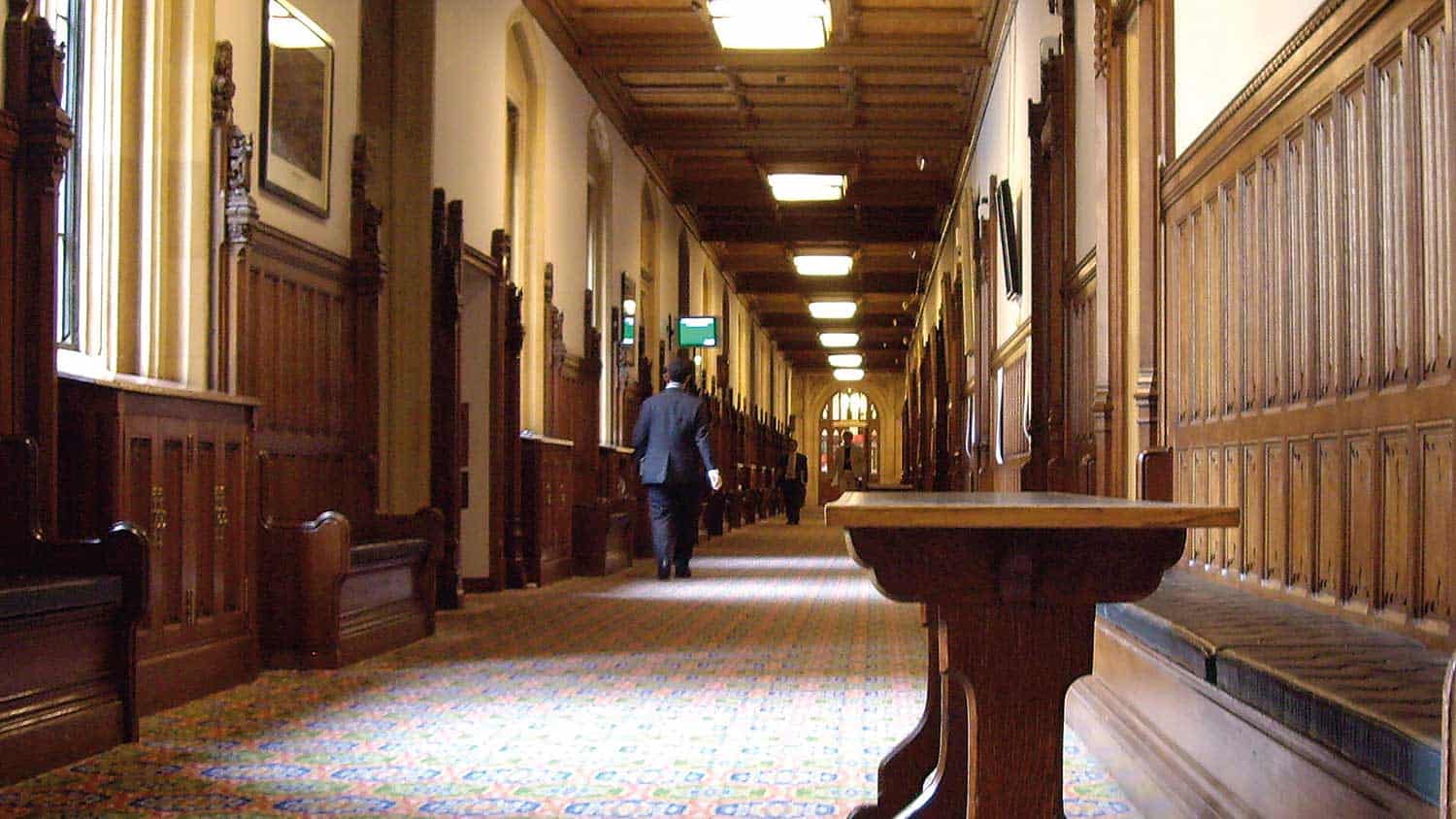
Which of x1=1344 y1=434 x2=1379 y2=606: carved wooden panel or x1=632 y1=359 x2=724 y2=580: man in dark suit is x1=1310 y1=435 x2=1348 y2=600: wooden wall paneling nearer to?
x1=1344 y1=434 x2=1379 y2=606: carved wooden panel

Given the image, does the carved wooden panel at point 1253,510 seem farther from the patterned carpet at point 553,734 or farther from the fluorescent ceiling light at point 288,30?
the fluorescent ceiling light at point 288,30

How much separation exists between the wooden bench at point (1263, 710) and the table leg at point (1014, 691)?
0.37 metres

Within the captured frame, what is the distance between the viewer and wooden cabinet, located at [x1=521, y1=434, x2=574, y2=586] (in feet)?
34.1

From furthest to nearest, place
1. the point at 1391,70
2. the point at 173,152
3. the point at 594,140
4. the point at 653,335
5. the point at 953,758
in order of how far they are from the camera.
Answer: the point at 653,335 → the point at 594,140 → the point at 173,152 → the point at 1391,70 → the point at 953,758

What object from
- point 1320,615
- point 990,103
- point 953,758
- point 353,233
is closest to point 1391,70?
point 1320,615

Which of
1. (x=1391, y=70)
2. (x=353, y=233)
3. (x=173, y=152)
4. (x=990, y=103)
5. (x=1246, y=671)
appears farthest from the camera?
(x=990, y=103)

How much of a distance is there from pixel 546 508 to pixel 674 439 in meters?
1.08

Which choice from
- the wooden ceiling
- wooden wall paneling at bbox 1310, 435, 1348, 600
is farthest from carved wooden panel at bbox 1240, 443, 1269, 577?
the wooden ceiling

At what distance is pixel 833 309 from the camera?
95.8ft

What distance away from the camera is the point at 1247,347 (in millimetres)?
4672

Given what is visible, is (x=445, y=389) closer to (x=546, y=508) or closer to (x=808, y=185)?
(x=546, y=508)

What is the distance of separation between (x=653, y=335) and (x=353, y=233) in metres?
9.74

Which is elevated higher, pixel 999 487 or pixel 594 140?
pixel 594 140

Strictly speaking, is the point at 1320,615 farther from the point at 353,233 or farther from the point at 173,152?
the point at 353,233
